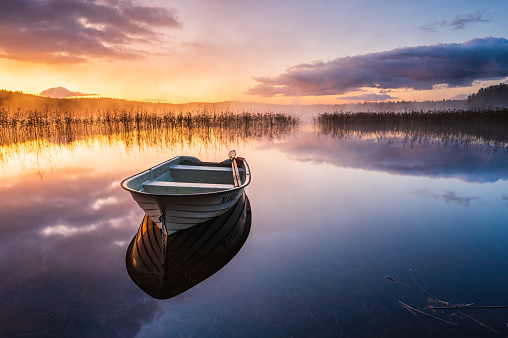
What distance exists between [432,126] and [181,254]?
25.1 m

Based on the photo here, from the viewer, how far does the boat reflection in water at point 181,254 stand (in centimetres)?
385

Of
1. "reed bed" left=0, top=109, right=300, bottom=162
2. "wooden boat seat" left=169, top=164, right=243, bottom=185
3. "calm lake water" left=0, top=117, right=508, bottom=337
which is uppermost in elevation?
"reed bed" left=0, top=109, right=300, bottom=162

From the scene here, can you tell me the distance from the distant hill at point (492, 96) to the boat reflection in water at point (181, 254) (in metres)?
88.7

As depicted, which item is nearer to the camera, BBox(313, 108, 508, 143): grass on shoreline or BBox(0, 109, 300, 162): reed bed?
BBox(0, 109, 300, 162): reed bed

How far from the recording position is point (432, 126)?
909 inches

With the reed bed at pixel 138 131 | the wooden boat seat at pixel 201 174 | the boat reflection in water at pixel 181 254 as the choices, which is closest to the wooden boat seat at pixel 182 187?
the boat reflection in water at pixel 181 254

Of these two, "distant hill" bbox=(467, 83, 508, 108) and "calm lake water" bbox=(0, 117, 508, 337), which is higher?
"distant hill" bbox=(467, 83, 508, 108)

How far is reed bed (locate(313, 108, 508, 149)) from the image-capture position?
1775cm

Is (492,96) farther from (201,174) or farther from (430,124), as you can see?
(201,174)

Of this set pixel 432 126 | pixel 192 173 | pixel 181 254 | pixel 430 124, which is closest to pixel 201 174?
pixel 192 173

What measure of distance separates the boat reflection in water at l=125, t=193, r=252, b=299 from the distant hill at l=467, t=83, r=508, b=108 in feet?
291

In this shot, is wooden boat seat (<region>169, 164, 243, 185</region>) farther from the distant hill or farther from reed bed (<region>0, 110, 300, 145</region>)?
the distant hill

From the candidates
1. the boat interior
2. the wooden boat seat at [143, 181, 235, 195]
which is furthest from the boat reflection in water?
the boat interior

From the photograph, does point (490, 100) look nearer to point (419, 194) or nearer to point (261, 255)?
point (419, 194)
